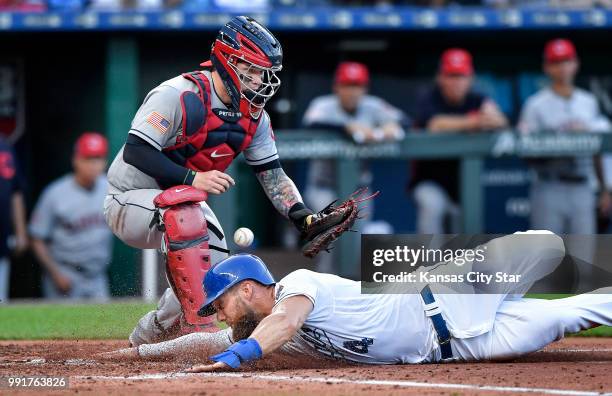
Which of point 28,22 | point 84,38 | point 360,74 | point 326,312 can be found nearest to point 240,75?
point 326,312

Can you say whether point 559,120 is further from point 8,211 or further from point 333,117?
point 8,211

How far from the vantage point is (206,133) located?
590 centimetres

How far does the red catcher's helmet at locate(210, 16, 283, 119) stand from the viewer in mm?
5809

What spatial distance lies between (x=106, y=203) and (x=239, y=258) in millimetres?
1149

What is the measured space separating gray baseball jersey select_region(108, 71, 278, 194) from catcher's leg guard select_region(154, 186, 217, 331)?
0.33 meters

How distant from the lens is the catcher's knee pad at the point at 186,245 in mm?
5477

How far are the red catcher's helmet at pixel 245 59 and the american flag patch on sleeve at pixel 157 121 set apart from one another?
1.26 ft

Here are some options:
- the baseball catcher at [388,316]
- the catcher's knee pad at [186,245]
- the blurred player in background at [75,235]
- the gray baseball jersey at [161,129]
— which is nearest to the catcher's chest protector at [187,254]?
the catcher's knee pad at [186,245]

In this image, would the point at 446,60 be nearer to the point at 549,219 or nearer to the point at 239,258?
the point at 549,219

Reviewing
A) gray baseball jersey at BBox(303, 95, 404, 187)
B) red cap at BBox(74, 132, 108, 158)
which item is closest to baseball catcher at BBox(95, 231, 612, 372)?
red cap at BBox(74, 132, 108, 158)

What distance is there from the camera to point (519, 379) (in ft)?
16.1

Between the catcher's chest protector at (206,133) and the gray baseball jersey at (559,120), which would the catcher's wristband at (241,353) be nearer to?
the catcher's chest protector at (206,133)

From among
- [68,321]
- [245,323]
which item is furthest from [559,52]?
[245,323]

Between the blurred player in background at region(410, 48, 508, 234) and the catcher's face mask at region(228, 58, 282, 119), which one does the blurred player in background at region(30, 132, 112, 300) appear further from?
the catcher's face mask at region(228, 58, 282, 119)
